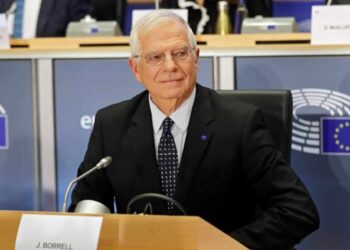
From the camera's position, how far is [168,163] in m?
2.17

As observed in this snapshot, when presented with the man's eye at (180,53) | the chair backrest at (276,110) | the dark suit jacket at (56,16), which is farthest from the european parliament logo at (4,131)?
the man's eye at (180,53)

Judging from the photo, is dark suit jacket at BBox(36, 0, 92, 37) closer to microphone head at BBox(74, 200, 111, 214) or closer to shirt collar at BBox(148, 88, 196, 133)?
shirt collar at BBox(148, 88, 196, 133)

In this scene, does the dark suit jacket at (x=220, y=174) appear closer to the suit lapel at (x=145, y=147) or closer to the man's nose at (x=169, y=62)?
the suit lapel at (x=145, y=147)

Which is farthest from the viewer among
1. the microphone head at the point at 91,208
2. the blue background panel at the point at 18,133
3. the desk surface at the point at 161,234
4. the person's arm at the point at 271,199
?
the blue background panel at the point at 18,133

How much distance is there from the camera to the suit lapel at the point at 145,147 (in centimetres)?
216

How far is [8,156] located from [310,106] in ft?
4.93

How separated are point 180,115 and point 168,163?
0.16 meters

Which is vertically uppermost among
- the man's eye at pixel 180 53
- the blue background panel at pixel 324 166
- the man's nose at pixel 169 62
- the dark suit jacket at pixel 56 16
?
the dark suit jacket at pixel 56 16

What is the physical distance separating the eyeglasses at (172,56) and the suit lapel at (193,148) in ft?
0.60

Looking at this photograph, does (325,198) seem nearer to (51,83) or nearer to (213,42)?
(213,42)

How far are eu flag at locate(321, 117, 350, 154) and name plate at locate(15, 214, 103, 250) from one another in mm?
1994

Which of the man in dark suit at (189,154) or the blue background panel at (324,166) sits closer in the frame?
the man in dark suit at (189,154)

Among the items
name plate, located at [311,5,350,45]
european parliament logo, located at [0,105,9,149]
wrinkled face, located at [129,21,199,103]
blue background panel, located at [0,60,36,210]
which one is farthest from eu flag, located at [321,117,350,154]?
european parliament logo, located at [0,105,9,149]

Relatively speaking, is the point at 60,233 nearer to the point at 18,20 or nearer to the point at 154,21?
the point at 154,21
